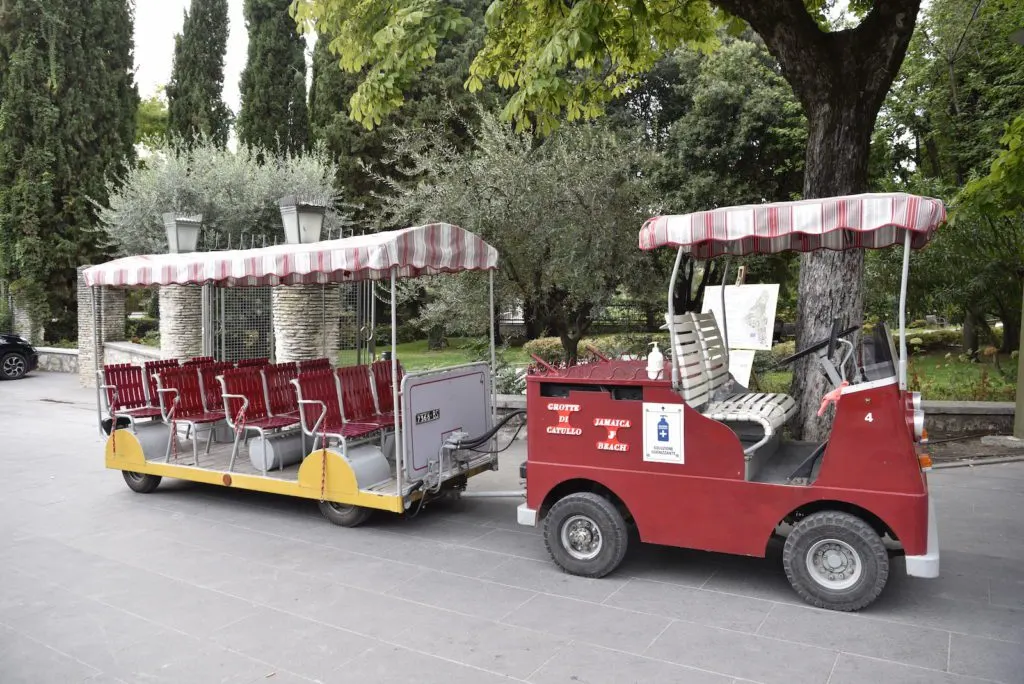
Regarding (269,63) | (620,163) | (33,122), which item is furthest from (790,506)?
(269,63)

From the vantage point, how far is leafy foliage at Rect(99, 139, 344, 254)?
20531 millimetres

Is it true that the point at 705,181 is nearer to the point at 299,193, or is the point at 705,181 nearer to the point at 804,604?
the point at 299,193

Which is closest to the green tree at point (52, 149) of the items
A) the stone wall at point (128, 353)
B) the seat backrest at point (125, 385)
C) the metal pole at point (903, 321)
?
the stone wall at point (128, 353)

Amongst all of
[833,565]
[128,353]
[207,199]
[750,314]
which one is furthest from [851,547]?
[207,199]

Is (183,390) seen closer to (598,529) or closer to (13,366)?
(598,529)

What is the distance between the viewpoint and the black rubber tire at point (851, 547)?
4742 millimetres

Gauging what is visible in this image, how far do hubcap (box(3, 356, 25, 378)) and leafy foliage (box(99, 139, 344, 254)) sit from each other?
4166mm

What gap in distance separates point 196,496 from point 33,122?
21625mm

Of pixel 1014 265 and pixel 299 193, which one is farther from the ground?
pixel 299 193

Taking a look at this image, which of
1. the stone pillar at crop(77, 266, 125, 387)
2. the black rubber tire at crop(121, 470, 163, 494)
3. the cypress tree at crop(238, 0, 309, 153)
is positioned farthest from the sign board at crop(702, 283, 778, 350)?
the cypress tree at crop(238, 0, 309, 153)

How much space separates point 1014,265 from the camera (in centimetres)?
1230

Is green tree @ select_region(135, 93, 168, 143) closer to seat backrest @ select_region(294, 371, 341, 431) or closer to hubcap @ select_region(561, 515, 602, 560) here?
seat backrest @ select_region(294, 371, 341, 431)

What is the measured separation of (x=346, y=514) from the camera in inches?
277

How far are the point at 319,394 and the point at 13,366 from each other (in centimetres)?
1815
